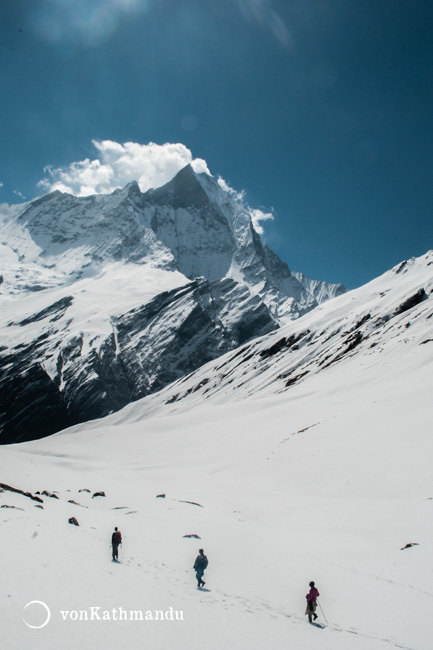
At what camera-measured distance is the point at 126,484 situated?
43469 mm

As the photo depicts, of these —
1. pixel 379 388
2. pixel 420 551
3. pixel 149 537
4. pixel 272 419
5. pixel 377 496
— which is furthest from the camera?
pixel 272 419

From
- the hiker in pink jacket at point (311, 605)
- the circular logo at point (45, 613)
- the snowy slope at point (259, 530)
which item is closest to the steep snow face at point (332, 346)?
the snowy slope at point (259, 530)

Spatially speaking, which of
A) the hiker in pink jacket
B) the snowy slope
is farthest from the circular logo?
the hiker in pink jacket

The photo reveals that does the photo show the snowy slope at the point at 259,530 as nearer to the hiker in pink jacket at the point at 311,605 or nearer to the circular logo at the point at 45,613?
→ the circular logo at the point at 45,613

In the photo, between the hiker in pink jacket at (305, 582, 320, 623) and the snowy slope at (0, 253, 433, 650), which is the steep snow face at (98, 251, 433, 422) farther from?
the hiker in pink jacket at (305, 582, 320, 623)

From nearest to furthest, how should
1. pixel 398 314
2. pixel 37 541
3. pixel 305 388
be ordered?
pixel 37 541, pixel 305 388, pixel 398 314

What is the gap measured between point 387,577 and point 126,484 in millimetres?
33031

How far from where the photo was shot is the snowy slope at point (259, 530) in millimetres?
11555

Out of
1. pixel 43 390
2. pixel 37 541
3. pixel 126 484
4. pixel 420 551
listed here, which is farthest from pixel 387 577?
pixel 43 390

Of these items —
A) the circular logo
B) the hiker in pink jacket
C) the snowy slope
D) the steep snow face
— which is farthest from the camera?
the steep snow face

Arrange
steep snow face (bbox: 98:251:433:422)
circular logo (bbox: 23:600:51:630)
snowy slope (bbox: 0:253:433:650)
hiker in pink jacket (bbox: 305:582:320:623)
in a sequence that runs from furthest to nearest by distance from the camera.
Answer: steep snow face (bbox: 98:251:433:422), hiker in pink jacket (bbox: 305:582:320:623), snowy slope (bbox: 0:253:433:650), circular logo (bbox: 23:600:51:630)

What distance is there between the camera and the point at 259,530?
23094 millimetres

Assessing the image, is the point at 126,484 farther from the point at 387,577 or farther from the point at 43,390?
the point at 43,390

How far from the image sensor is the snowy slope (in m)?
11.6
